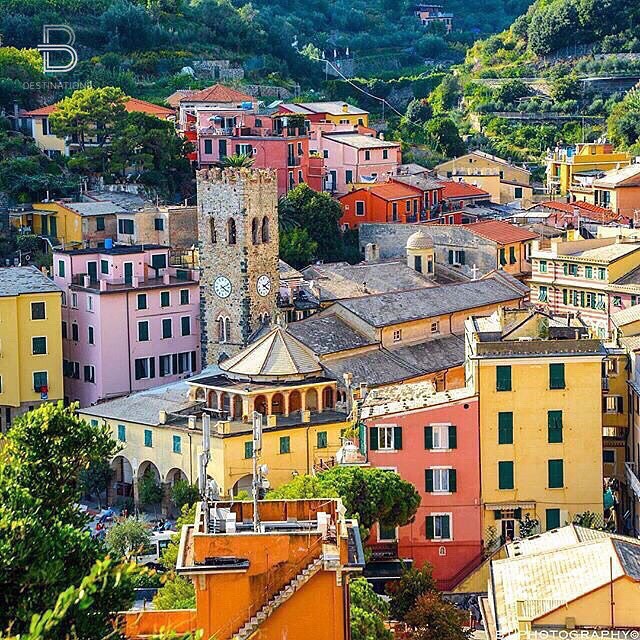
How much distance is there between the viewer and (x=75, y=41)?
9531 cm

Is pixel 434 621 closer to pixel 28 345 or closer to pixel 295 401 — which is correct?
pixel 295 401

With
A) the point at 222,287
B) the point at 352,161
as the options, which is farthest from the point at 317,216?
the point at 222,287

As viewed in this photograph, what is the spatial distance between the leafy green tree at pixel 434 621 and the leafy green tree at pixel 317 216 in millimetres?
37017

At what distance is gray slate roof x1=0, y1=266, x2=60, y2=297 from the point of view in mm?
62094

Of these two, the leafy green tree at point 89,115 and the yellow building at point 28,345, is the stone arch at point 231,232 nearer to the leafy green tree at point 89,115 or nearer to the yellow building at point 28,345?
the yellow building at point 28,345

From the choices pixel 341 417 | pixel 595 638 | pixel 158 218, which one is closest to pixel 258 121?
pixel 158 218

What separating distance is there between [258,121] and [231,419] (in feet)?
101

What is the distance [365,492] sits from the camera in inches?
1720

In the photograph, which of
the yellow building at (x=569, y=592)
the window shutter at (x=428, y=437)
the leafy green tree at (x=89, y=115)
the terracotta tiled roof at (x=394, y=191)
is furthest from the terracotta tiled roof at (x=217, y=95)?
the yellow building at (x=569, y=592)

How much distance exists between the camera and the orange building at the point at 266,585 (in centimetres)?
2938

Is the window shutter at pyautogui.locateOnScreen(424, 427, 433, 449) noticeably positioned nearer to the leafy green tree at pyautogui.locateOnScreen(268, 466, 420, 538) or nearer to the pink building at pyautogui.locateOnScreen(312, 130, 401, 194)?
the leafy green tree at pyautogui.locateOnScreen(268, 466, 420, 538)

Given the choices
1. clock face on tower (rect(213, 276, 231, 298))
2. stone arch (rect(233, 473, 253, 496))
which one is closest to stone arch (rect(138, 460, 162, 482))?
stone arch (rect(233, 473, 253, 496))

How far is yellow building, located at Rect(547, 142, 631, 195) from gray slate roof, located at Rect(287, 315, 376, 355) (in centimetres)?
3428

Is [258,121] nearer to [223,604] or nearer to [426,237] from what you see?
[426,237]
